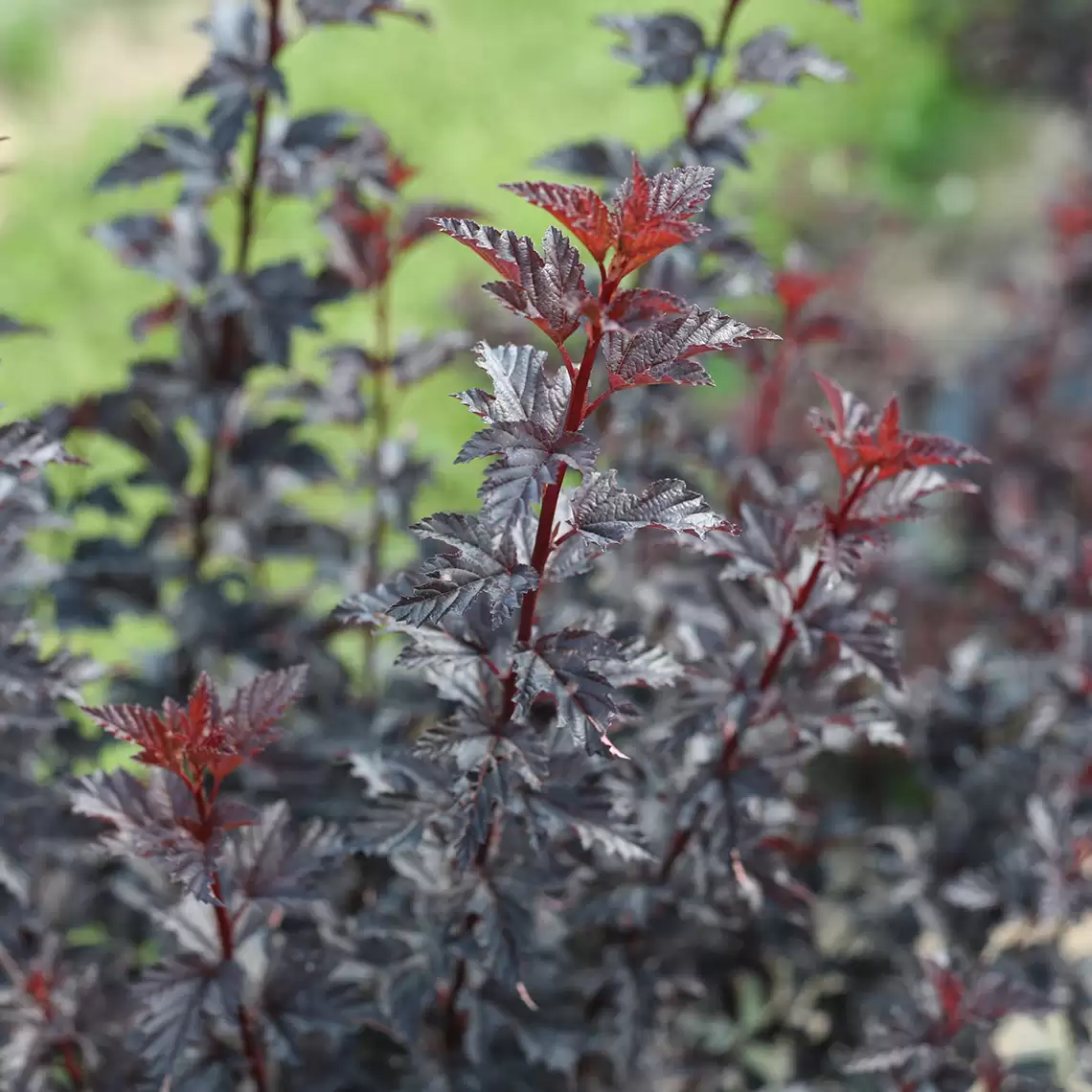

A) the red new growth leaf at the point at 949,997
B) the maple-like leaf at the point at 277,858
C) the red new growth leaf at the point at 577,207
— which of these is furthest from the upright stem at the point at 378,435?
the red new growth leaf at the point at 949,997

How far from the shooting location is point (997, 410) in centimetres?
396

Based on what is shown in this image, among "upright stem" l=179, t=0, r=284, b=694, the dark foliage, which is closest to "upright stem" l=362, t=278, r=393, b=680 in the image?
the dark foliage

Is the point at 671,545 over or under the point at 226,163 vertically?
under

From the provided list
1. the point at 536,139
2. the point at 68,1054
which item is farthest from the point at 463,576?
the point at 536,139

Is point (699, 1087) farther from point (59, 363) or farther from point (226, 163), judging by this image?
point (59, 363)

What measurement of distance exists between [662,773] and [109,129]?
16.3ft

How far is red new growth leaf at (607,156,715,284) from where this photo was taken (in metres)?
1.33

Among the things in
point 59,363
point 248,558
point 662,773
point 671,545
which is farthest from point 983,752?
point 59,363

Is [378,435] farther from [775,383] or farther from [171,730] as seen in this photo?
[171,730]

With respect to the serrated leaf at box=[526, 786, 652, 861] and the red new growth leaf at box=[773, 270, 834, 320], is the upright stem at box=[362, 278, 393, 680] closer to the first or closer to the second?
the red new growth leaf at box=[773, 270, 834, 320]

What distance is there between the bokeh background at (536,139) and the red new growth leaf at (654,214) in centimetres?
304

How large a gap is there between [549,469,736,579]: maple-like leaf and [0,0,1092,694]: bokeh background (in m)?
3.08

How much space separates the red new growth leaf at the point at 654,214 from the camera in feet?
4.35

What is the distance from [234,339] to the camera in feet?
7.50
